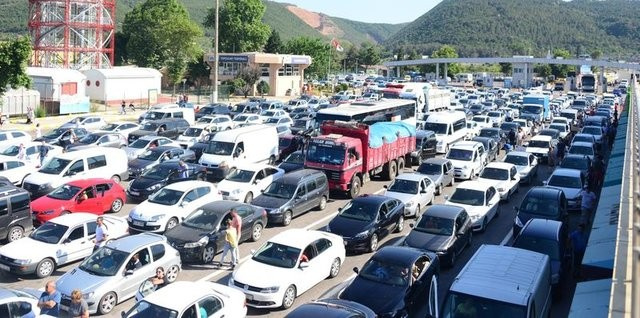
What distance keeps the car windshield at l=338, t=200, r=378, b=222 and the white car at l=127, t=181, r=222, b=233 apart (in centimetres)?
445

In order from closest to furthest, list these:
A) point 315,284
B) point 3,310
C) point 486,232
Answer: point 3,310 → point 315,284 → point 486,232

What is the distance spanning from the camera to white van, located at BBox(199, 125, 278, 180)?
2530cm

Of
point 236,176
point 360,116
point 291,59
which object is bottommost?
point 236,176

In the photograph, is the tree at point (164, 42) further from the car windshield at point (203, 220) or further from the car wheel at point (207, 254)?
the car wheel at point (207, 254)

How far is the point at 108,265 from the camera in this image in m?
13.4

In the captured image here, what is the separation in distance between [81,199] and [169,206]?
→ 2.96 m

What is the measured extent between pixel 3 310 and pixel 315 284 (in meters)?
6.45

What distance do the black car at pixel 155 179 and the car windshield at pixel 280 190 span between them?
423 cm

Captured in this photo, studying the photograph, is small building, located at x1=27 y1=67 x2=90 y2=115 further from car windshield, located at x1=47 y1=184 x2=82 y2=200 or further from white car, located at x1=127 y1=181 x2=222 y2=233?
white car, located at x1=127 y1=181 x2=222 y2=233

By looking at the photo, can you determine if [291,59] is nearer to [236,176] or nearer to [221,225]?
[236,176]

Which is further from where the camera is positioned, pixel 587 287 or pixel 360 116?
pixel 360 116

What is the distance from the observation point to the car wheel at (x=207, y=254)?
15.8m

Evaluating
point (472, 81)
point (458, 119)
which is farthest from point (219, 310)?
point (472, 81)

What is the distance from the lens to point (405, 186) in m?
21.0
